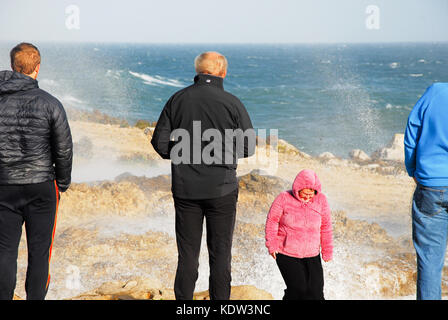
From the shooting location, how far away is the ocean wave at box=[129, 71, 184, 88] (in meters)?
37.8

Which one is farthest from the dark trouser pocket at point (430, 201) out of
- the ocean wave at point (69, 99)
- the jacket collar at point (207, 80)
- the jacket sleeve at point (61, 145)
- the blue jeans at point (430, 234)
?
the ocean wave at point (69, 99)

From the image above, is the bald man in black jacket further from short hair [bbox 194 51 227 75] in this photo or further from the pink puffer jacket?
the pink puffer jacket

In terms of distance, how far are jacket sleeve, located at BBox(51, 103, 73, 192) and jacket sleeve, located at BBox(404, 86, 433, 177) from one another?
1880 millimetres

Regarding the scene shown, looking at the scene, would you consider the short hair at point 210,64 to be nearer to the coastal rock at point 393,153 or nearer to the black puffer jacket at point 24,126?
the black puffer jacket at point 24,126

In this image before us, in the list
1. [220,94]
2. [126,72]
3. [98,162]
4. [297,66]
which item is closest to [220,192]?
[220,94]

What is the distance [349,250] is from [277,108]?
83.4 ft

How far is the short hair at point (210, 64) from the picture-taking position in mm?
2809

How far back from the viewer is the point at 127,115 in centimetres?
2648

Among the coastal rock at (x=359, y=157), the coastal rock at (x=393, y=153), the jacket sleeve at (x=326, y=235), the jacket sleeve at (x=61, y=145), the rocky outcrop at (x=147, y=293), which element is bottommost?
the coastal rock at (x=359, y=157)

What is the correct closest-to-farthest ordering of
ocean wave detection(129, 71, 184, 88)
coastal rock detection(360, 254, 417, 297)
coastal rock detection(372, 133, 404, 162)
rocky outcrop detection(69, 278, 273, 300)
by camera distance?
rocky outcrop detection(69, 278, 273, 300) → coastal rock detection(360, 254, 417, 297) → coastal rock detection(372, 133, 404, 162) → ocean wave detection(129, 71, 184, 88)

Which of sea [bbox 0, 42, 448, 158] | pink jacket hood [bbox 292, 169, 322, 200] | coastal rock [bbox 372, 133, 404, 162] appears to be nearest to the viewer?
pink jacket hood [bbox 292, 169, 322, 200]

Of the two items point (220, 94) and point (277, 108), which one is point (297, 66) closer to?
point (277, 108)

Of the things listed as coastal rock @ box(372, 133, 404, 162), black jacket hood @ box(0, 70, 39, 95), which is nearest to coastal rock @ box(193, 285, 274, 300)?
black jacket hood @ box(0, 70, 39, 95)

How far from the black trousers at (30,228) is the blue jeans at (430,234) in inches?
79.0
